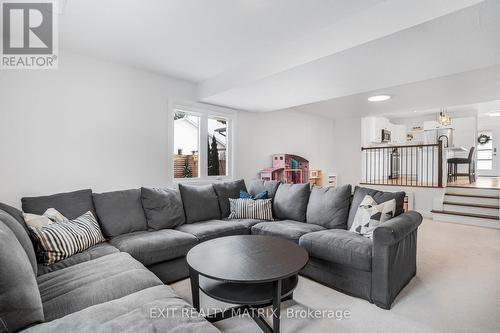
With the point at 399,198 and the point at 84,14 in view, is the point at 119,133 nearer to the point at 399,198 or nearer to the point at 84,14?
the point at 84,14

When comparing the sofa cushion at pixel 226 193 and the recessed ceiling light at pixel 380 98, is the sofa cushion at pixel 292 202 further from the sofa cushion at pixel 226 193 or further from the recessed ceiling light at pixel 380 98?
the recessed ceiling light at pixel 380 98

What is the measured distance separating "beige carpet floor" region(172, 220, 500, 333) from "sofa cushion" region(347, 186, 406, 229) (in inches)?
29.8

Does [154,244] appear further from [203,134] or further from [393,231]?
[203,134]

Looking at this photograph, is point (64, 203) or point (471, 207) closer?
point (64, 203)

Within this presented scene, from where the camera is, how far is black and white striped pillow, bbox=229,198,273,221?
3414 millimetres

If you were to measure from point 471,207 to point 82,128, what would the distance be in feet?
22.5

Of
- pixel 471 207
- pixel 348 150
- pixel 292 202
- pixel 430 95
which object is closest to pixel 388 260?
pixel 292 202

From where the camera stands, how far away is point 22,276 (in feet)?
3.51

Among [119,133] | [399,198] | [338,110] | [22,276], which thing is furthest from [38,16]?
[338,110]

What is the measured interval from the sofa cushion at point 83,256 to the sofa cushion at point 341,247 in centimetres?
179

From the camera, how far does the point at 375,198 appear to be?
2676mm

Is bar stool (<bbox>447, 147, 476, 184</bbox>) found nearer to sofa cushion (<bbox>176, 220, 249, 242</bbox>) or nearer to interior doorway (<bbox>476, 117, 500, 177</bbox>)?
interior doorway (<bbox>476, 117, 500, 177</bbox>)

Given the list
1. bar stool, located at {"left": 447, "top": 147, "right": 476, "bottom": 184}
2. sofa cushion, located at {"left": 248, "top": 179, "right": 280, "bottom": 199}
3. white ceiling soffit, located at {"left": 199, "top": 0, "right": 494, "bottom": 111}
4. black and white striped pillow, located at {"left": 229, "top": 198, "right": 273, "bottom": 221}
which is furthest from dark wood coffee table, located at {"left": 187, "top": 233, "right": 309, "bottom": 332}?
Result: bar stool, located at {"left": 447, "top": 147, "right": 476, "bottom": 184}

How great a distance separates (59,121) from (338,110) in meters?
5.39
